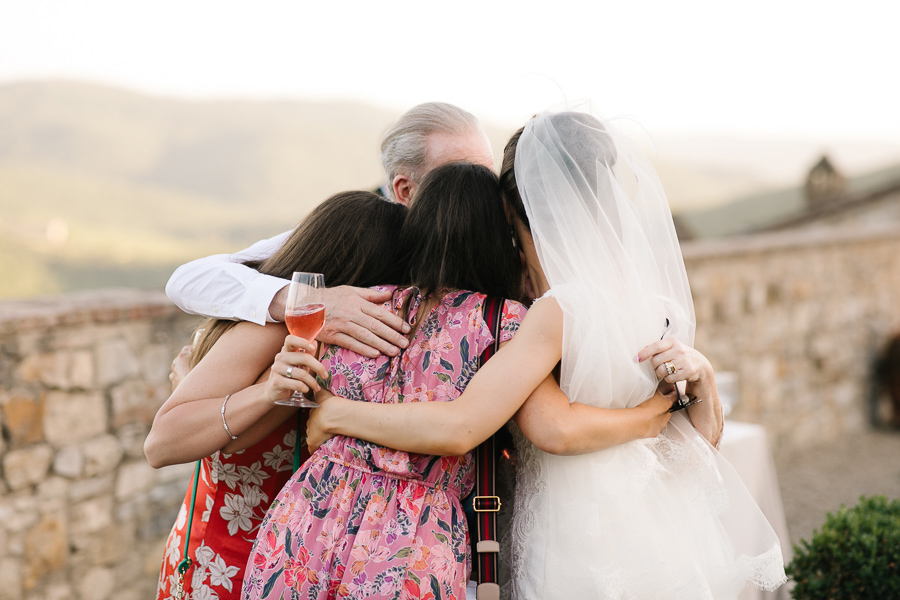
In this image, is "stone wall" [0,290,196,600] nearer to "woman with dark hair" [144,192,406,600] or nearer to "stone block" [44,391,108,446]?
"stone block" [44,391,108,446]

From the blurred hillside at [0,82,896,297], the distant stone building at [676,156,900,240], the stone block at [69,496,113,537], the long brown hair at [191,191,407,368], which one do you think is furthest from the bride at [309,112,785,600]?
the blurred hillside at [0,82,896,297]

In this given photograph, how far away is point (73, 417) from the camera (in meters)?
3.55

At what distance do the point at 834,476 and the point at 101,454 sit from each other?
673 centimetres

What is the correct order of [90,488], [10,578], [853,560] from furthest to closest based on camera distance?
[90,488] < [10,578] < [853,560]

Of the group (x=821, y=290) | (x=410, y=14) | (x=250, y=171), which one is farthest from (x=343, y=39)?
(x=821, y=290)

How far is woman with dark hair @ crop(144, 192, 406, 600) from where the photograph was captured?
177cm

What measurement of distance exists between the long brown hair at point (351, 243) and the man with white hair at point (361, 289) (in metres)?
0.09

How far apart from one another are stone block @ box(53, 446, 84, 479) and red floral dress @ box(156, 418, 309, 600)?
1.85 meters

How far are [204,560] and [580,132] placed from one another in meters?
1.51

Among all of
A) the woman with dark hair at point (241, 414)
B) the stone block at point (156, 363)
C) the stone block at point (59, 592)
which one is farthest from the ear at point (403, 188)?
the stone block at point (59, 592)

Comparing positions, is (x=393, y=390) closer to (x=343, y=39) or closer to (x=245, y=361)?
(x=245, y=361)

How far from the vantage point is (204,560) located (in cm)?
191

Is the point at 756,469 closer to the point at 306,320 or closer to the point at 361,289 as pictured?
the point at 361,289

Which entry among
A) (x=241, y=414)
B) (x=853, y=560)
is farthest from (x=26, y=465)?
(x=853, y=560)
